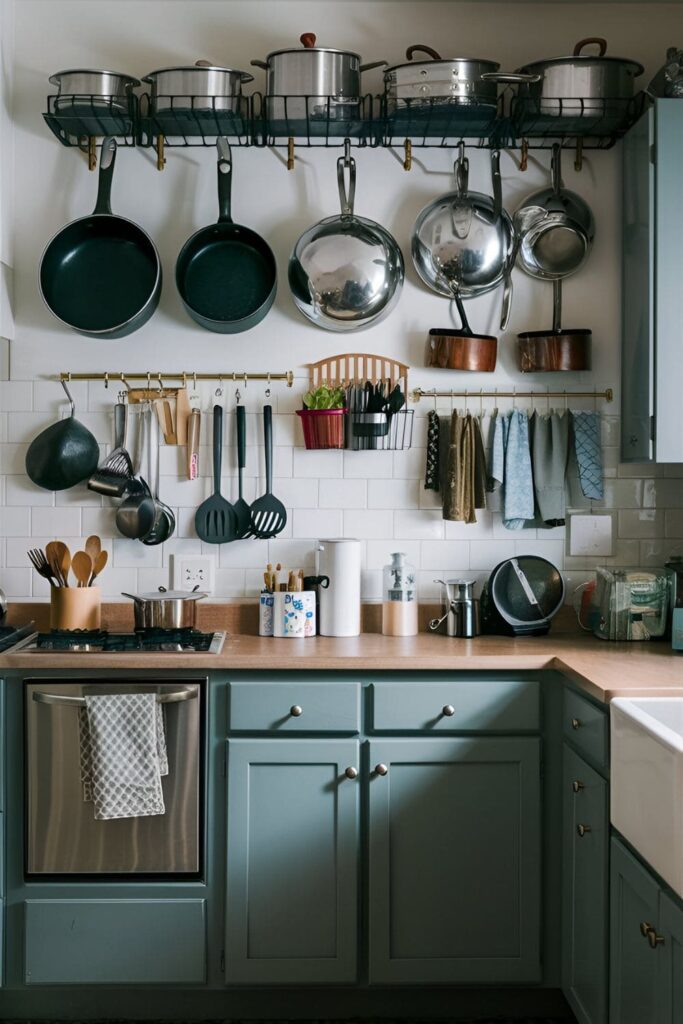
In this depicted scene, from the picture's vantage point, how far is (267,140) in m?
3.24

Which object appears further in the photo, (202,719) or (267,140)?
(267,140)

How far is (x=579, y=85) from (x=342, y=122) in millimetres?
697

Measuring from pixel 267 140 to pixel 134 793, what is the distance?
6.47 ft

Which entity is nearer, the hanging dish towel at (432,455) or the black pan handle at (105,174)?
the black pan handle at (105,174)

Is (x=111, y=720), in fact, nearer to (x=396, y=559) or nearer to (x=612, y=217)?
(x=396, y=559)

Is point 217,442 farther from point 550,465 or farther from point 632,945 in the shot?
point 632,945

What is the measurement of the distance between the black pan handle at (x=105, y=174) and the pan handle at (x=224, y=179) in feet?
1.04

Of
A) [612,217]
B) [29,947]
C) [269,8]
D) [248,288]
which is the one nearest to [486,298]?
[612,217]

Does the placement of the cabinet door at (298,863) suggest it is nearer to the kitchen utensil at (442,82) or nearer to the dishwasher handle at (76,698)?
the dishwasher handle at (76,698)

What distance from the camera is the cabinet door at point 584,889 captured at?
2346 millimetres

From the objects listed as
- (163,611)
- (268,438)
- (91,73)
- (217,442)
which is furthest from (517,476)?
(91,73)

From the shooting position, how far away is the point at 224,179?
3.15 metres

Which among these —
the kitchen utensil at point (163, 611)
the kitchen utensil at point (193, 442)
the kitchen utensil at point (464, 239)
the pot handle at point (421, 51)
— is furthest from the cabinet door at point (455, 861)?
the pot handle at point (421, 51)

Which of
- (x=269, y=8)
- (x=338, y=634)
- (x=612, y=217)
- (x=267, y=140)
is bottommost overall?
(x=338, y=634)
